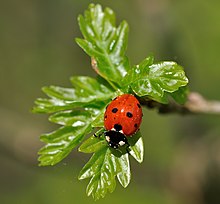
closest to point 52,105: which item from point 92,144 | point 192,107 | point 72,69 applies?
point 92,144

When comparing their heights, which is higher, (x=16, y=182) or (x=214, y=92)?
(x=214, y=92)

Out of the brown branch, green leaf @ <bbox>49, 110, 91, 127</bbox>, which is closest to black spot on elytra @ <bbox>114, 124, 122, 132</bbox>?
green leaf @ <bbox>49, 110, 91, 127</bbox>

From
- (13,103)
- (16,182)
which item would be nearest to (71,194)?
(16,182)

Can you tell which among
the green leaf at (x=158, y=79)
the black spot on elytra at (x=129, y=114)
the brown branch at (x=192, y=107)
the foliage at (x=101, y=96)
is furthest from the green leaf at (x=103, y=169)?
the brown branch at (x=192, y=107)

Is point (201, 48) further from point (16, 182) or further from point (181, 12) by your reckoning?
point (16, 182)

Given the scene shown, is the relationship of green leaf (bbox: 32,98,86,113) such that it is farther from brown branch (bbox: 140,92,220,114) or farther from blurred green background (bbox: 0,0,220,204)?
blurred green background (bbox: 0,0,220,204)

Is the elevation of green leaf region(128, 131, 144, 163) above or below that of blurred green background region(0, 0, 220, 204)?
below
